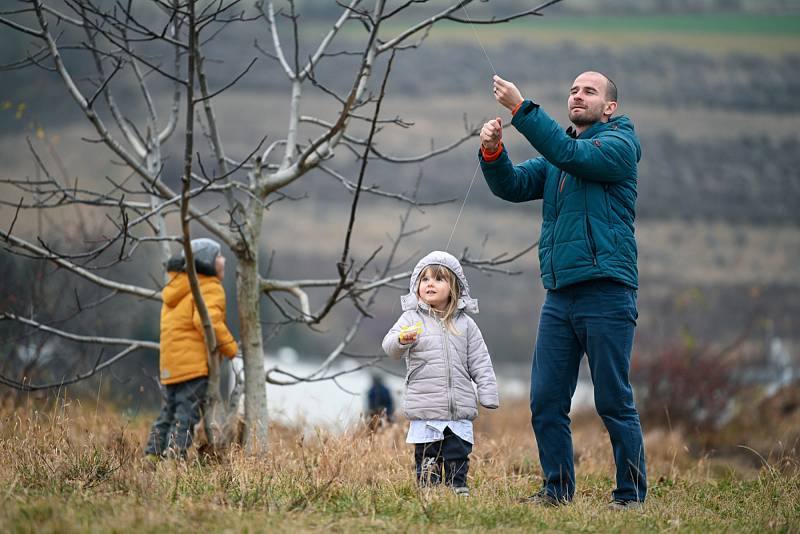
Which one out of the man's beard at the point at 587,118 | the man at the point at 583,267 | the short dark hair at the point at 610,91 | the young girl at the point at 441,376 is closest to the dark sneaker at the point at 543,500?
the man at the point at 583,267

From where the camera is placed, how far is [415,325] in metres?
4.98

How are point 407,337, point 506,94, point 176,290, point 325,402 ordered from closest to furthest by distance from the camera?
point 506,94, point 407,337, point 176,290, point 325,402

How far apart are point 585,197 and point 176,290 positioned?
9.90 ft

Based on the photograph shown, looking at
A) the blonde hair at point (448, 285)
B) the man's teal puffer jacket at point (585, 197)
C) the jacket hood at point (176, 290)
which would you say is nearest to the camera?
the man's teal puffer jacket at point (585, 197)

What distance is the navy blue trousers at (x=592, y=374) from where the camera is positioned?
14.6 feet

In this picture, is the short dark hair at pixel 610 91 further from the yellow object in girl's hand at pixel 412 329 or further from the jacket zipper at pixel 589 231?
the yellow object in girl's hand at pixel 412 329

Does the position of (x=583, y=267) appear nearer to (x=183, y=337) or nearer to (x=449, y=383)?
(x=449, y=383)

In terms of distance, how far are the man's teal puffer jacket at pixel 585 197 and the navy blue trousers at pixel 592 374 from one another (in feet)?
0.35

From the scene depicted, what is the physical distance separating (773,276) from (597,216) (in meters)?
42.5

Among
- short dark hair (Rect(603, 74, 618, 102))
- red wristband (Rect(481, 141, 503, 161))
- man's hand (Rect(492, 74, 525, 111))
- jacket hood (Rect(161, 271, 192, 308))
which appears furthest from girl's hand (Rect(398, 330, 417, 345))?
jacket hood (Rect(161, 271, 192, 308))

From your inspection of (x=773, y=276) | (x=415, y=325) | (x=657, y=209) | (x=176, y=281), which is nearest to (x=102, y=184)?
(x=176, y=281)

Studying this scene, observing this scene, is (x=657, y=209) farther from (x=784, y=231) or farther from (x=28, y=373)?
(x=28, y=373)

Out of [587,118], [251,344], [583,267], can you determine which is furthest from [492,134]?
[251,344]

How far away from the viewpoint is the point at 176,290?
6.49 metres
